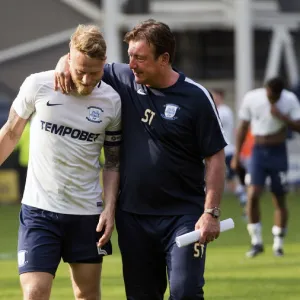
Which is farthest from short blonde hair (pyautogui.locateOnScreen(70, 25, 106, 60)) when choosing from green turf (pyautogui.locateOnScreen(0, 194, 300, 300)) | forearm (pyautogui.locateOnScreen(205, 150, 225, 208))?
green turf (pyautogui.locateOnScreen(0, 194, 300, 300))

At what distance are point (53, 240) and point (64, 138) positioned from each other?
0.70 metres

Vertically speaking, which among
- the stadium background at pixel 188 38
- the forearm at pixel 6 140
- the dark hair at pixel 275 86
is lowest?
the forearm at pixel 6 140

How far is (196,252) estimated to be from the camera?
280 inches

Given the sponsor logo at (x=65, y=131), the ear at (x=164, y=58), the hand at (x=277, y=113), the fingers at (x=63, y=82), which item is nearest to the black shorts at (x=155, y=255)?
the sponsor logo at (x=65, y=131)

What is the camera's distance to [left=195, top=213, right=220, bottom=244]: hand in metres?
6.97

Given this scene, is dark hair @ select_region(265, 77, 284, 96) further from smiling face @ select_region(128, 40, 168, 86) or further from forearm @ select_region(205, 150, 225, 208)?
smiling face @ select_region(128, 40, 168, 86)

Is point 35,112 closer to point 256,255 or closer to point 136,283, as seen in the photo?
point 136,283

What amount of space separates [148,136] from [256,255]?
7.00 m

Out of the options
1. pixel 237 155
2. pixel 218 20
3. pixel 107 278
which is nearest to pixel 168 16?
pixel 218 20

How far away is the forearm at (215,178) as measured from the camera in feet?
23.4

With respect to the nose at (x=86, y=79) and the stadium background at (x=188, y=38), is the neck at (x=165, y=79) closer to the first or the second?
the nose at (x=86, y=79)

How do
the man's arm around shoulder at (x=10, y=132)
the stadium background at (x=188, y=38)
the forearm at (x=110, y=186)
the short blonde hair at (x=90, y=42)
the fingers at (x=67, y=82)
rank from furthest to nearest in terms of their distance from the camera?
the stadium background at (x=188, y=38), the forearm at (x=110, y=186), the man's arm around shoulder at (x=10, y=132), the fingers at (x=67, y=82), the short blonde hair at (x=90, y=42)

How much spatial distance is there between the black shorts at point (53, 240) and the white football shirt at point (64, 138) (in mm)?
63

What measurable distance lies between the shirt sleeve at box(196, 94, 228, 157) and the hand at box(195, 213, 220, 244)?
451mm
